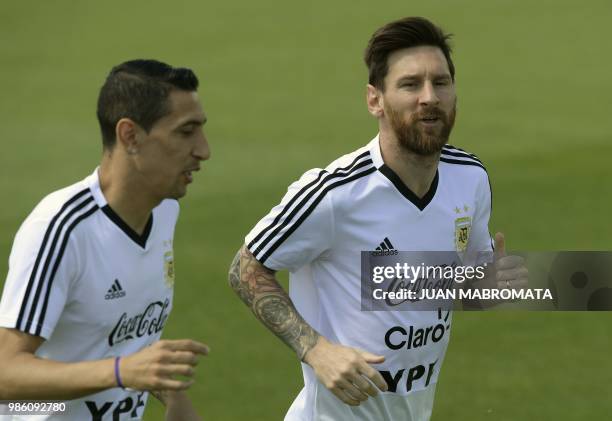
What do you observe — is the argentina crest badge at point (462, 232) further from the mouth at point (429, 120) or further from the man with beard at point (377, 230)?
the mouth at point (429, 120)

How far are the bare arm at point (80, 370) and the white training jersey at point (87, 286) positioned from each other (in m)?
0.11

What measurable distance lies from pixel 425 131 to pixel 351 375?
135cm

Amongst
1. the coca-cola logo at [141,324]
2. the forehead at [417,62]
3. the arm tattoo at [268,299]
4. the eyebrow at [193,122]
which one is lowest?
the coca-cola logo at [141,324]

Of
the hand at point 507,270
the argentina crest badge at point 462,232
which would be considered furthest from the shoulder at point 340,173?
the hand at point 507,270

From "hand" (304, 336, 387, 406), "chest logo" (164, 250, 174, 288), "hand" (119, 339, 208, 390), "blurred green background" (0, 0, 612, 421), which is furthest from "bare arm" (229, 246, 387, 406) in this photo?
"blurred green background" (0, 0, 612, 421)

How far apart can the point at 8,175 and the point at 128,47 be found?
30.9 feet

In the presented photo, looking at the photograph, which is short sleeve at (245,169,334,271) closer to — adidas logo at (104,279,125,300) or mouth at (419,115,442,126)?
mouth at (419,115,442,126)

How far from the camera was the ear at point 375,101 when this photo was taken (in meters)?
6.32

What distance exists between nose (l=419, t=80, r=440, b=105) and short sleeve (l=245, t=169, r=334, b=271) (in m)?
0.64

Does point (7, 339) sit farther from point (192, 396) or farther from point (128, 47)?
point (128, 47)

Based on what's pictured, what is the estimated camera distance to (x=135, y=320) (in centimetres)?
549

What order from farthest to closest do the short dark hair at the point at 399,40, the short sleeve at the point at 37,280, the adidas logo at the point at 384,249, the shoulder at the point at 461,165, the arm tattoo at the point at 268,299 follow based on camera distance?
the shoulder at the point at 461,165 < the short dark hair at the point at 399,40 < the adidas logo at the point at 384,249 < the arm tattoo at the point at 268,299 < the short sleeve at the point at 37,280

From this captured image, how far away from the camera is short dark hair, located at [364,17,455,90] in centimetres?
630

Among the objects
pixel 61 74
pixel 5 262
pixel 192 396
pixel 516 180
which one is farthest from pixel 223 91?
pixel 192 396
